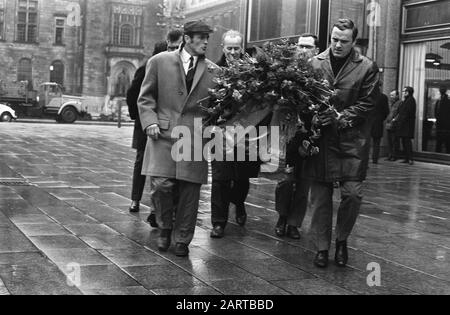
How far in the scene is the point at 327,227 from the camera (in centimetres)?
546

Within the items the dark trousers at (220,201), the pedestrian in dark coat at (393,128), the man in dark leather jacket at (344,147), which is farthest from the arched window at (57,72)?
the man in dark leather jacket at (344,147)

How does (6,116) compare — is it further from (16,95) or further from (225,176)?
(225,176)

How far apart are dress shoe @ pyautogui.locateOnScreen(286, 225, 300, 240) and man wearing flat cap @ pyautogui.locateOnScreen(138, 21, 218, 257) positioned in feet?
3.89

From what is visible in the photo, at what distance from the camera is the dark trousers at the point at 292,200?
650cm

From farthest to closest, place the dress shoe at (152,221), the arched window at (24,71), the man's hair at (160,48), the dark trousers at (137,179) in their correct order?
the arched window at (24,71), the dark trousers at (137,179), the man's hair at (160,48), the dress shoe at (152,221)

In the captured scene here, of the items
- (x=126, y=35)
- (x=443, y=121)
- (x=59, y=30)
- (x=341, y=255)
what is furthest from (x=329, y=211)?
(x=59, y=30)

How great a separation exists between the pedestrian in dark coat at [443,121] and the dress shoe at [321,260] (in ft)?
38.1

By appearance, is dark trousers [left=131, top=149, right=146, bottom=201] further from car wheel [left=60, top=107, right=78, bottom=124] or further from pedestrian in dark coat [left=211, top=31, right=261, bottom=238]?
car wheel [left=60, top=107, right=78, bottom=124]

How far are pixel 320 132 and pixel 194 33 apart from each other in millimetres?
1337

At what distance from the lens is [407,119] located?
1595 centimetres

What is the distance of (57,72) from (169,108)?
5180 centimetres

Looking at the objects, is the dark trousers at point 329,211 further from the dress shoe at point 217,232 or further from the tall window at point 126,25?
the tall window at point 126,25
